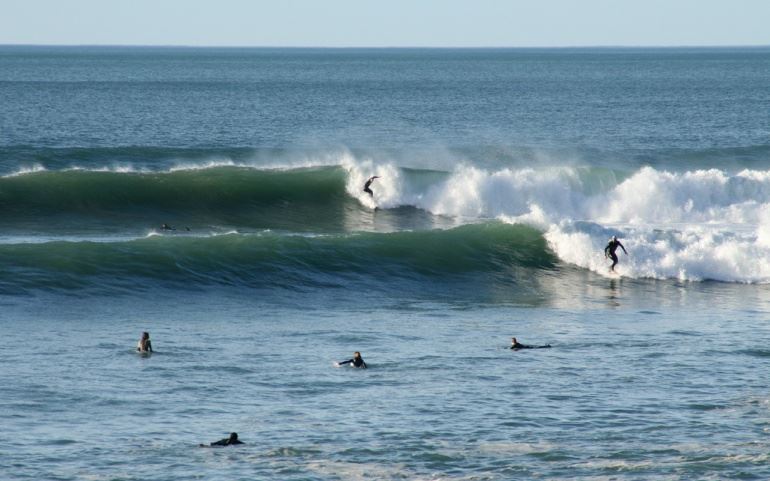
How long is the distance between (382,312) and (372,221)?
1453cm

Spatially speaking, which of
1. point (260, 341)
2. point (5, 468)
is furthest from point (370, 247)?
point (5, 468)

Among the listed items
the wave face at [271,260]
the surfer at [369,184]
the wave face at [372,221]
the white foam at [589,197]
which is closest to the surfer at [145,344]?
the wave face at [271,260]

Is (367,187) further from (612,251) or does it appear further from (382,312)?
(382,312)

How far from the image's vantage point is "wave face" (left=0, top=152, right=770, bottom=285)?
33.2 metres

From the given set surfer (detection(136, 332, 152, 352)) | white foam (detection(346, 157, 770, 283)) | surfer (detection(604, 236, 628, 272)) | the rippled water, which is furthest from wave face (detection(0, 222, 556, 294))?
surfer (detection(136, 332, 152, 352))

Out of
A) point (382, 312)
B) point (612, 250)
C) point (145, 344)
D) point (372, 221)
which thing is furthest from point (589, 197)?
point (145, 344)

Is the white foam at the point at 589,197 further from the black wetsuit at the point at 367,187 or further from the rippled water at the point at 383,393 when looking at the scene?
the rippled water at the point at 383,393

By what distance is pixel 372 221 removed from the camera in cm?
4312

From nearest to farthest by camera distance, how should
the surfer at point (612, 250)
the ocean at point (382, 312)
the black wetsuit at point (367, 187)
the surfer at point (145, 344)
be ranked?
1. the ocean at point (382, 312)
2. the surfer at point (145, 344)
3. the surfer at point (612, 250)
4. the black wetsuit at point (367, 187)

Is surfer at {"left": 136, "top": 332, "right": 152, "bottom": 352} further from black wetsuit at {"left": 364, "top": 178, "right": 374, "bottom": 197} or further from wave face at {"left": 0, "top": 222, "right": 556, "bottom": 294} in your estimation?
black wetsuit at {"left": 364, "top": 178, "right": 374, "bottom": 197}

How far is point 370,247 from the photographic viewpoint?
35531mm

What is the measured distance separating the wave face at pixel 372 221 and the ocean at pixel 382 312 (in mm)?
103

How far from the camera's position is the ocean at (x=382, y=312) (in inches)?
731

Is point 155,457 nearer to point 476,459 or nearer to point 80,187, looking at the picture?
point 476,459
